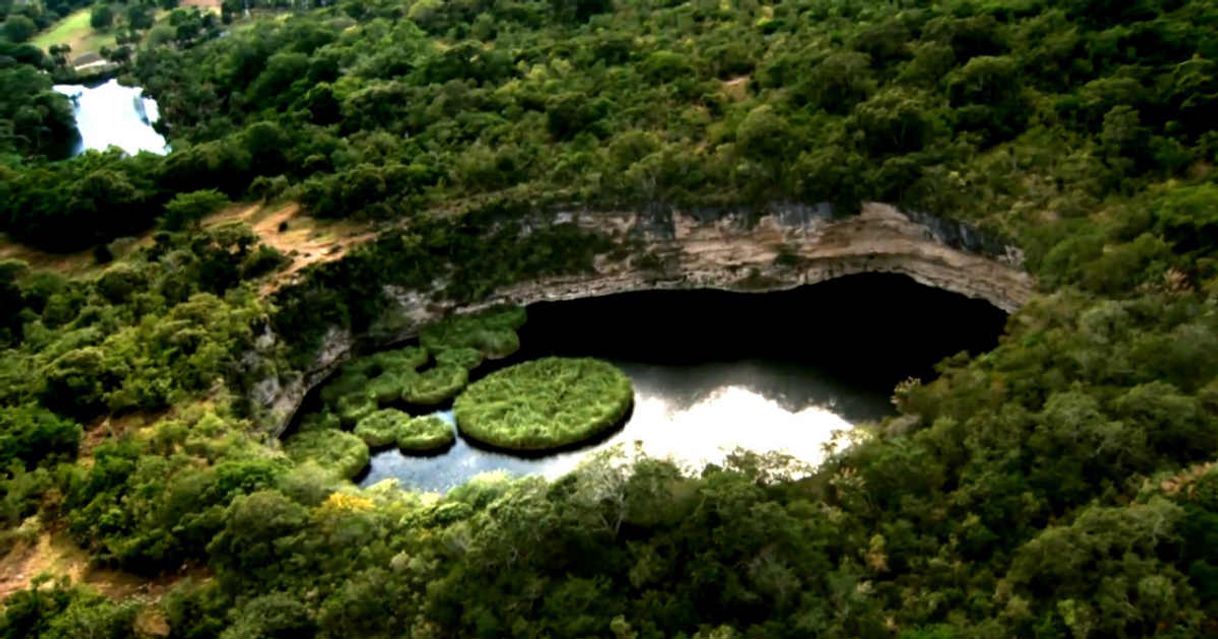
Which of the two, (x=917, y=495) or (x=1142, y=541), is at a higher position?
(x=1142, y=541)

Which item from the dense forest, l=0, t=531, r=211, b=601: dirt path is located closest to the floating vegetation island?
the dense forest

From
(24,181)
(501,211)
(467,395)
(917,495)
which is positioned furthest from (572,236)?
(24,181)

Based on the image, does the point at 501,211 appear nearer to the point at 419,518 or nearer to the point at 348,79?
the point at 348,79

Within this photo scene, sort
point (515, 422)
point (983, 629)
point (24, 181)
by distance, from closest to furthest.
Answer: point (983, 629) → point (515, 422) → point (24, 181)

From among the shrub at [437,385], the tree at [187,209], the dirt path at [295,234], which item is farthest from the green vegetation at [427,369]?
the tree at [187,209]

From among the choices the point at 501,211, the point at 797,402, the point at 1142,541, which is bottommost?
the point at 797,402

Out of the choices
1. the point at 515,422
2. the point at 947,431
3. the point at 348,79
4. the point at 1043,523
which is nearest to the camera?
the point at 1043,523

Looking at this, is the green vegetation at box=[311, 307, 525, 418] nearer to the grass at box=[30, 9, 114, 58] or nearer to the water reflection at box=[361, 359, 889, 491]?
the water reflection at box=[361, 359, 889, 491]
